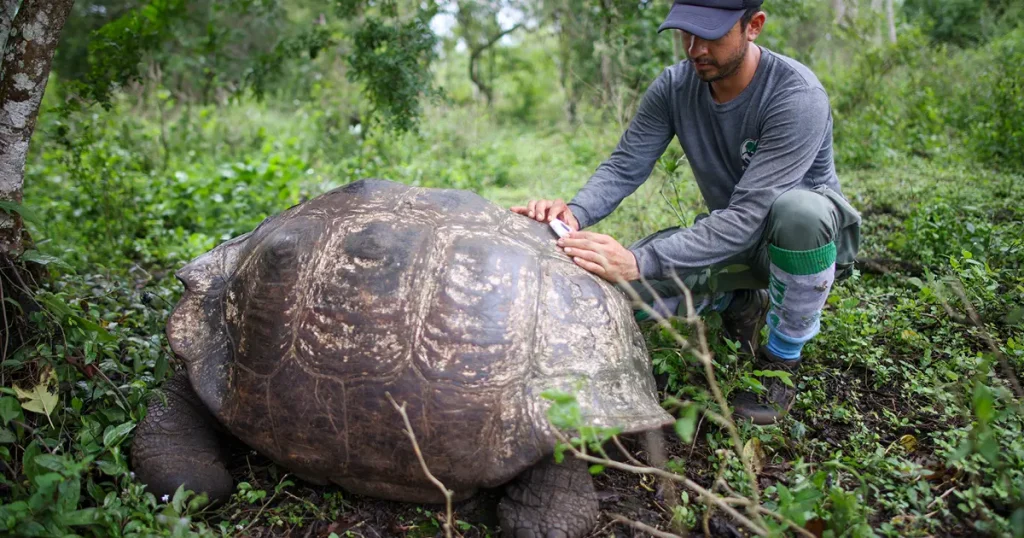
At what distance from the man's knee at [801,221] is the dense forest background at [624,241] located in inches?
22.1

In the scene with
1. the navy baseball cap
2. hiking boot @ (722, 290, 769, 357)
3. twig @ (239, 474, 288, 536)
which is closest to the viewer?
twig @ (239, 474, 288, 536)

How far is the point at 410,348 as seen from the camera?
219cm

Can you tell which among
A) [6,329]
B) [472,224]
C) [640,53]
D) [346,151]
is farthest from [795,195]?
[346,151]

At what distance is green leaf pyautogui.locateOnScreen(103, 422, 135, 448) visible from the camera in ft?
7.65

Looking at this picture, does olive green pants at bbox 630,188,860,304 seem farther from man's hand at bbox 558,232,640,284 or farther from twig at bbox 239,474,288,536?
twig at bbox 239,474,288,536

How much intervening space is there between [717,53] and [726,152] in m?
0.53

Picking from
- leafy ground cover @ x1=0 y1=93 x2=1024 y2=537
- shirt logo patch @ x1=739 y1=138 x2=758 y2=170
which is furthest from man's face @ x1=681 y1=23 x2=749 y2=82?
leafy ground cover @ x1=0 y1=93 x2=1024 y2=537

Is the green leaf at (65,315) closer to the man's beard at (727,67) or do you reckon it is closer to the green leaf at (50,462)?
the green leaf at (50,462)

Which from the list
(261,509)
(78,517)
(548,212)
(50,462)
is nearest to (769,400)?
(548,212)

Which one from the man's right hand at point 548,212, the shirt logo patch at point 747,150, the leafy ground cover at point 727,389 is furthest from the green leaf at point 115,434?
the shirt logo patch at point 747,150

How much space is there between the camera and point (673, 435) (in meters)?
2.71

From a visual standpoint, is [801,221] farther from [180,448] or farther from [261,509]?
[180,448]

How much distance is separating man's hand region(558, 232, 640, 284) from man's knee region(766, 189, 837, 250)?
620 mm

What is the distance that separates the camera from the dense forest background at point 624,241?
2.14 metres
